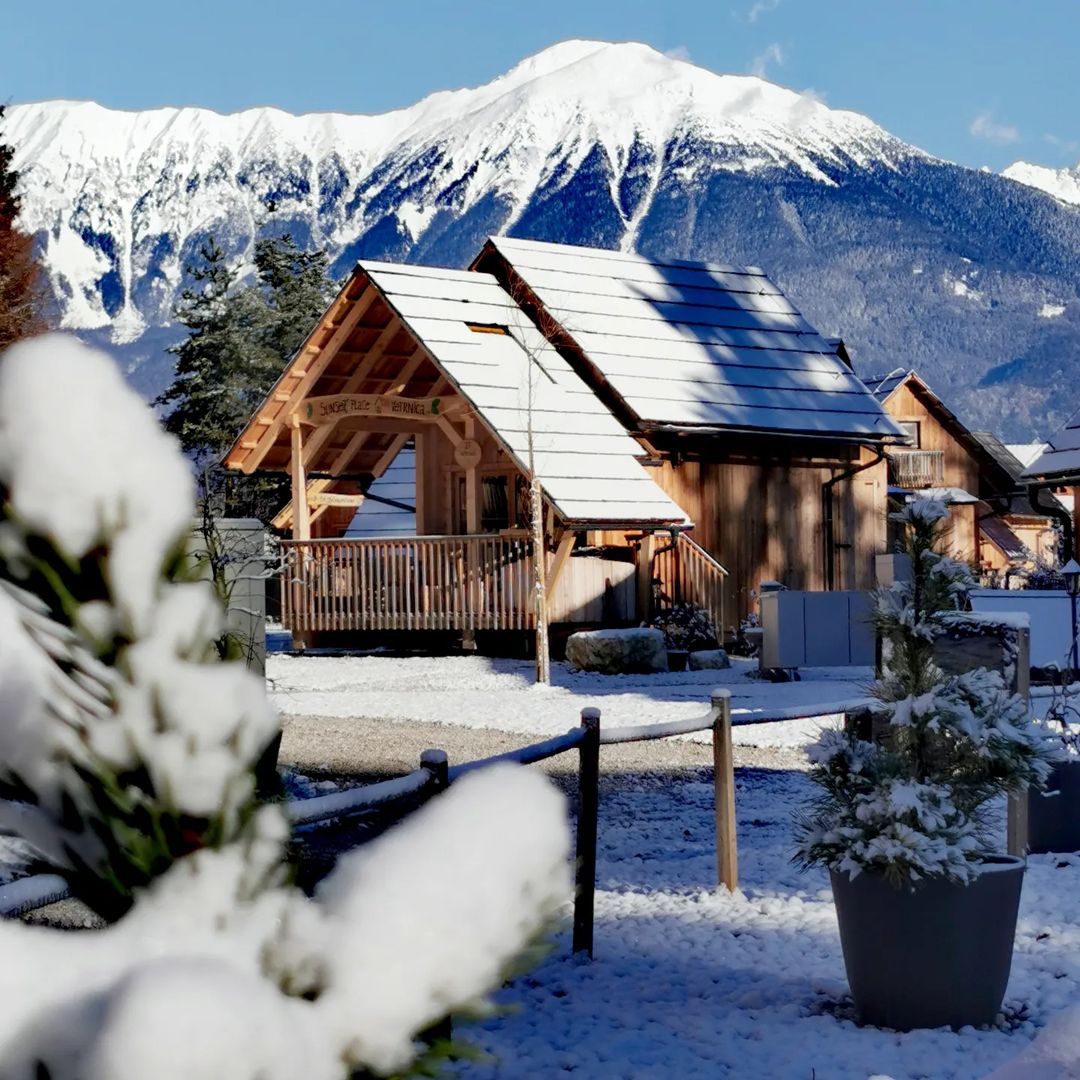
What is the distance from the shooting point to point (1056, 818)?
8.23m

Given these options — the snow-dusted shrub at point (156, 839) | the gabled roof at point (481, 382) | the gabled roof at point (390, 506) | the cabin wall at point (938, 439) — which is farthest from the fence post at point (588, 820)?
the cabin wall at point (938, 439)

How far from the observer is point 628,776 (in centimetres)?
1152

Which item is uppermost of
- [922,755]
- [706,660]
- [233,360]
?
[233,360]

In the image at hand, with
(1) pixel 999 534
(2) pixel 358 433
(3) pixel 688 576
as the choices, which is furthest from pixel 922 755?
(1) pixel 999 534

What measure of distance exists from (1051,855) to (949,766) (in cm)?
303

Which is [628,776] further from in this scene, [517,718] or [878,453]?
[878,453]

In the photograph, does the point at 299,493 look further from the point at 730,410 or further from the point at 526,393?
the point at 730,410

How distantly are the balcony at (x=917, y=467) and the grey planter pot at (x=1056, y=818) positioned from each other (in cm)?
3830

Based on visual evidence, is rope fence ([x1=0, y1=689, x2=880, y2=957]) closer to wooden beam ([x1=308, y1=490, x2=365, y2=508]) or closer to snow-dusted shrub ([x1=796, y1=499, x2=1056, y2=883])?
snow-dusted shrub ([x1=796, y1=499, x2=1056, y2=883])

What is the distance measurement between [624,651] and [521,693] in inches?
89.7

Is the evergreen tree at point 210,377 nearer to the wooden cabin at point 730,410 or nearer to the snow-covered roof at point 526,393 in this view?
the wooden cabin at point 730,410

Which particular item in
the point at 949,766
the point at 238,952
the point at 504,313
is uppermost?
the point at 504,313

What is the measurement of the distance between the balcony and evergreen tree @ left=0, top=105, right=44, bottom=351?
24.6 metres

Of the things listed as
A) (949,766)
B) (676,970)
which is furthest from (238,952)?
(676,970)
